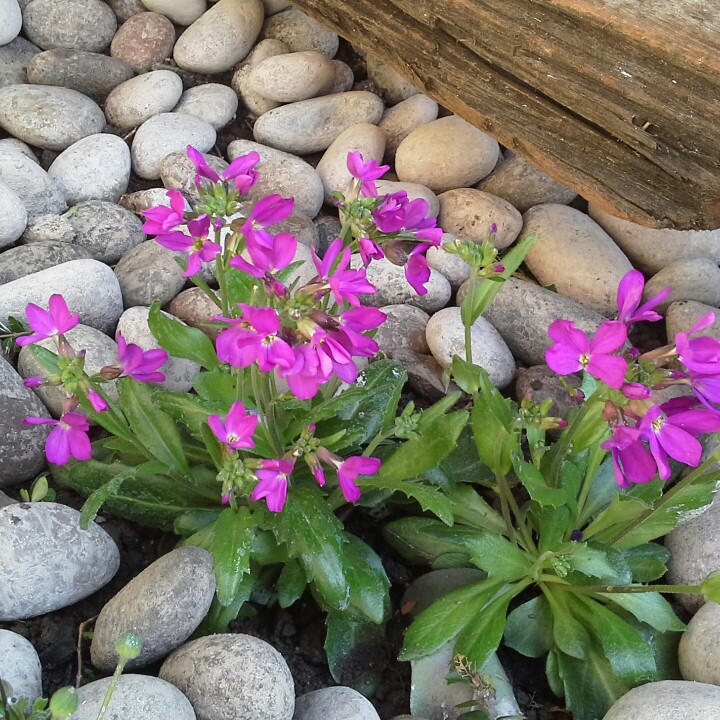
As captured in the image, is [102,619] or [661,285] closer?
[102,619]

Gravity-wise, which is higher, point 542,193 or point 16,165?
point 542,193

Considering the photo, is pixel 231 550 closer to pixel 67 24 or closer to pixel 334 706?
pixel 334 706

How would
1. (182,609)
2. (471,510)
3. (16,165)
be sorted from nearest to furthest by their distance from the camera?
(182,609) < (471,510) < (16,165)

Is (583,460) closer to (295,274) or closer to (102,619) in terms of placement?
(295,274)

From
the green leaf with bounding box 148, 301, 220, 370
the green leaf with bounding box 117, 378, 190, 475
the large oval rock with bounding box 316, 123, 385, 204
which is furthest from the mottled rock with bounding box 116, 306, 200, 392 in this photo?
the large oval rock with bounding box 316, 123, 385, 204

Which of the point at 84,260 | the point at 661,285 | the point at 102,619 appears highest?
the point at 661,285

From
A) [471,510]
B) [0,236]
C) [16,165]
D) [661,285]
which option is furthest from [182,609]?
[661,285]

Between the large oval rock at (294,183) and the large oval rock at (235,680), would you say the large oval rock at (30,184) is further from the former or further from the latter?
the large oval rock at (235,680)
